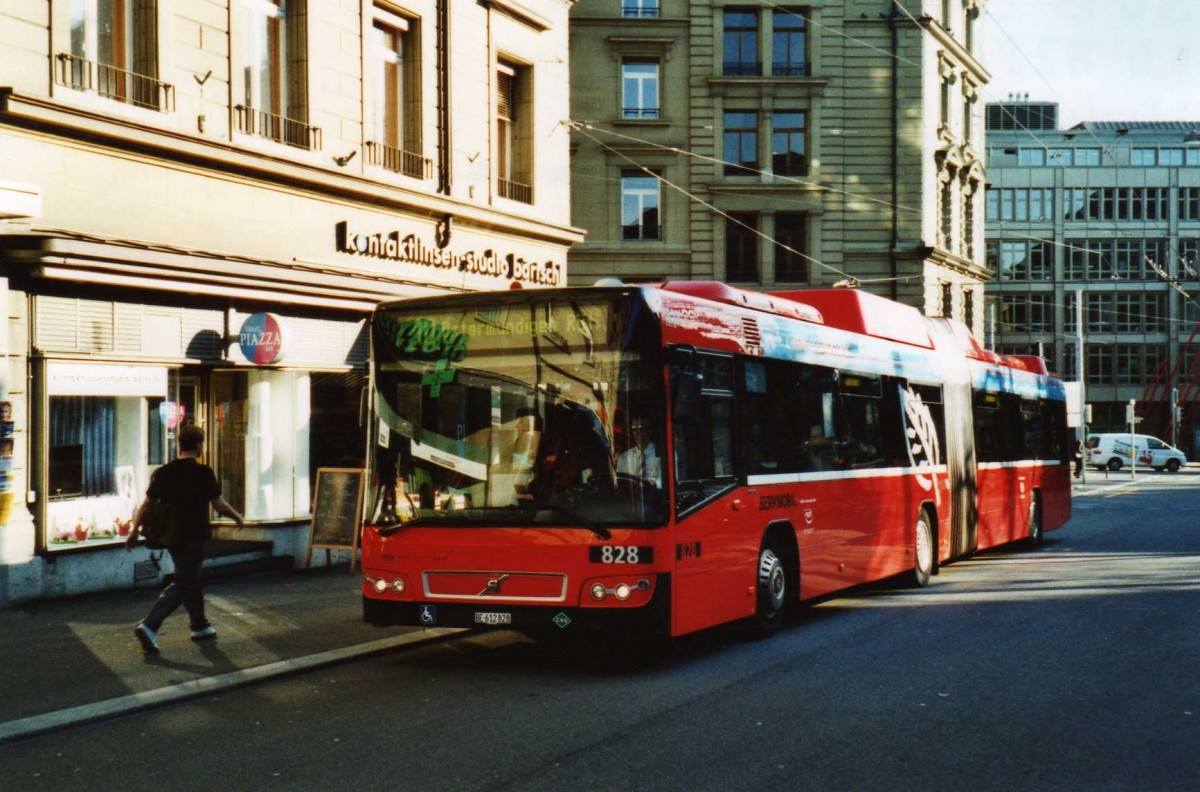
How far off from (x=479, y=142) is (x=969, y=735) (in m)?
16.0

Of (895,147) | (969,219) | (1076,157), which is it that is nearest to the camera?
(895,147)

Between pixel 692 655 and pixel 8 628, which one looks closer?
pixel 692 655

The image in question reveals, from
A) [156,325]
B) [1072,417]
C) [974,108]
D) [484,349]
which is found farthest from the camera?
[974,108]

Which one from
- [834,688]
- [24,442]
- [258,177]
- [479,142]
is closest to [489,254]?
[479,142]

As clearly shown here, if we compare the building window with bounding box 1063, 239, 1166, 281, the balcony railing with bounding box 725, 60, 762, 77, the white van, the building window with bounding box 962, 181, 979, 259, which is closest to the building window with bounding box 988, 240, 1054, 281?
the building window with bounding box 1063, 239, 1166, 281

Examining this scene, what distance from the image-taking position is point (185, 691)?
9.63 m

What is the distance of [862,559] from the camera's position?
14.7 m

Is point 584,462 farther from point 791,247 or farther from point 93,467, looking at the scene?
point 791,247


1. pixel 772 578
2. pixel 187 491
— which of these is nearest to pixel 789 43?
pixel 772 578

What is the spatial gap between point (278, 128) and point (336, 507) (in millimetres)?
4733

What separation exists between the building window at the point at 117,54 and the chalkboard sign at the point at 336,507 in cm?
452

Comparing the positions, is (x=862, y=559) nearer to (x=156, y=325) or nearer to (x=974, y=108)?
(x=156, y=325)

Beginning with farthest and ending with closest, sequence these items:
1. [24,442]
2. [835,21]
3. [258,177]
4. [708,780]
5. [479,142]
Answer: [835,21]
[479,142]
[258,177]
[24,442]
[708,780]

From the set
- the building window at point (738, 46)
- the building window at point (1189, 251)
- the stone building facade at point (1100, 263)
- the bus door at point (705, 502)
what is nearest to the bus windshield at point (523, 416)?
the bus door at point (705, 502)
